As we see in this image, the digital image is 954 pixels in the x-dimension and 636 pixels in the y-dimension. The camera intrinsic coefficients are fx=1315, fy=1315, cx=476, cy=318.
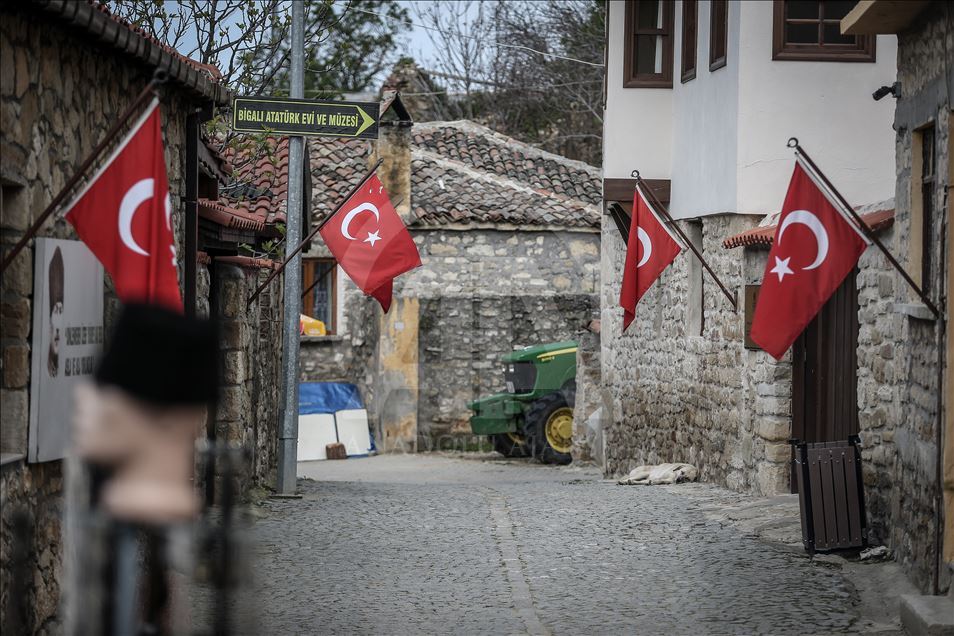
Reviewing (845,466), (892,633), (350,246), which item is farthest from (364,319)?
(892,633)

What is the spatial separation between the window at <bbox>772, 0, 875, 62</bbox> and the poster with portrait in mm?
7943

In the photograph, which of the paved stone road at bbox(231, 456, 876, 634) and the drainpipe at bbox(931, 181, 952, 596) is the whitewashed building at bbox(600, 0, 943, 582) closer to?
the drainpipe at bbox(931, 181, 952, 596)

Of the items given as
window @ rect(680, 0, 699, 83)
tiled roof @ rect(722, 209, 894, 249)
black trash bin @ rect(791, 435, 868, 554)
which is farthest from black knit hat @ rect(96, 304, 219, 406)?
window @ rect(680, 0, 699, 83)

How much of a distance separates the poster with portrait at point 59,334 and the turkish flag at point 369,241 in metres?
5.25

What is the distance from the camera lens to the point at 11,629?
5.12 meters

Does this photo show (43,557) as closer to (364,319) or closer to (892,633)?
(892,633)

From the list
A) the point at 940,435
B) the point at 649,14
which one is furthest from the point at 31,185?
the point at 649,14

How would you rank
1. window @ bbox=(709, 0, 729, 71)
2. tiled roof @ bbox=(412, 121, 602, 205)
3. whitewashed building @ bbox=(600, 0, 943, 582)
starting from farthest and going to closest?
tiled roof @ bbox=(412, 121, 602, 205)
window @ bbox=(709, 0, 729, 71)
whitewashed building @ bbox=(600, 0, 943, 582)

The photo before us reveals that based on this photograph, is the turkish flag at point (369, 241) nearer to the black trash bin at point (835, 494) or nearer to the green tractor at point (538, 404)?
the black trash bin at point (835, 494)

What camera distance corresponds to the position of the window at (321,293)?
2442 cm

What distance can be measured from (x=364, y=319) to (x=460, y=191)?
9.58ft

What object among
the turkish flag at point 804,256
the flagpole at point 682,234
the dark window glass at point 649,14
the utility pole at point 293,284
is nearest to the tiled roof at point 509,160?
the dark window glass at point 649,14

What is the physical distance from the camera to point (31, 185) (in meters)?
5.69

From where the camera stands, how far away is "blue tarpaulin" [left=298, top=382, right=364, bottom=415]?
2295 cm
